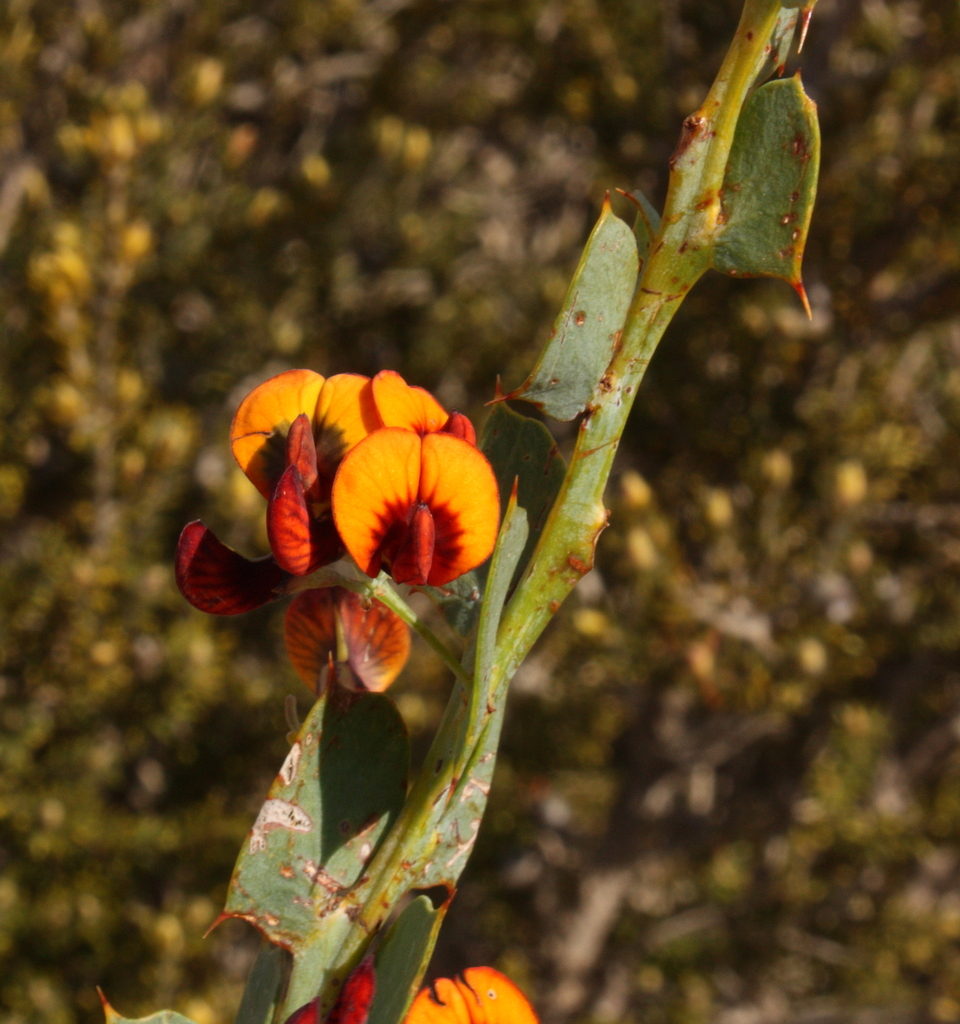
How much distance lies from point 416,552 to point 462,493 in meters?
0.03

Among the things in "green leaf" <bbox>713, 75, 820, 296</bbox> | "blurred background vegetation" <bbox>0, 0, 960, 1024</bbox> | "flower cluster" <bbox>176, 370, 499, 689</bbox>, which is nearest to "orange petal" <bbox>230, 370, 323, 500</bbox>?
"flower cluster" <bbox>176, 370, 499, 689</bbox>

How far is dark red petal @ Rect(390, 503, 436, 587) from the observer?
0.34m

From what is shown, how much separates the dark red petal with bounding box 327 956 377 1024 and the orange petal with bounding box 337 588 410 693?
0.38 ft

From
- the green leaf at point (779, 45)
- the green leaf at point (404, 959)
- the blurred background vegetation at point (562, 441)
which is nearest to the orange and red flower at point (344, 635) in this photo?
the green leaf at point (404, 959)

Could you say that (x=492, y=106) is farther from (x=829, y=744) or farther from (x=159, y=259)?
(x=829, y=744)

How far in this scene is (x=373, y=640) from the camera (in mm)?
426

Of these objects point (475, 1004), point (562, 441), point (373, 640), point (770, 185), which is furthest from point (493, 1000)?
point (562, 441)

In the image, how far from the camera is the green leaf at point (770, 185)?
332 millimetres

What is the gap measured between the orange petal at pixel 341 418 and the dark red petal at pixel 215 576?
0.05 m

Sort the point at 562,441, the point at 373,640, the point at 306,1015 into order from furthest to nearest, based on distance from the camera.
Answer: the point at 562,441
the point at 373,640
the point at 306,1015

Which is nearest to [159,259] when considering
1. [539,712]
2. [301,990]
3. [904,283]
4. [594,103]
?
[594,103]

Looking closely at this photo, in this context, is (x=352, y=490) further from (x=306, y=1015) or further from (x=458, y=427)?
(x=306, y=1015)

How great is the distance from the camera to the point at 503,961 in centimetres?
198

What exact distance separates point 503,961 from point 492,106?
1.87 m
